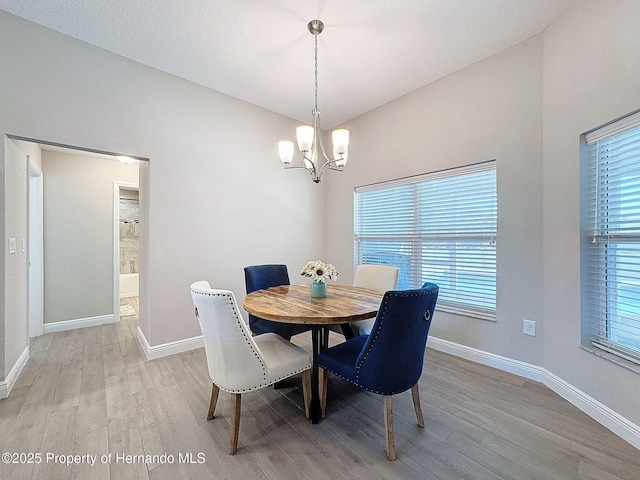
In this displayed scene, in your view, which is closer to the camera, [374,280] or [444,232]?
[374,280]

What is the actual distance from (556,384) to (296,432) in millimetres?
2046

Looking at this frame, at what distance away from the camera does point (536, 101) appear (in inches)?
90.0

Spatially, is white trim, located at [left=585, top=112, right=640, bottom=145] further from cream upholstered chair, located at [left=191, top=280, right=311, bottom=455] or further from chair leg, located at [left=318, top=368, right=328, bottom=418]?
cream upholstered chair, located at [left=191, top=280, right=311, bottom=455]

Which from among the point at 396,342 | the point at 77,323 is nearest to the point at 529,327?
the point at 396,342

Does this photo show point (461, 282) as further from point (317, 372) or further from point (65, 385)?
point (65, 385)

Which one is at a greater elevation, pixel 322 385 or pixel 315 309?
pixel 315 309

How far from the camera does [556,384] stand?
213cm

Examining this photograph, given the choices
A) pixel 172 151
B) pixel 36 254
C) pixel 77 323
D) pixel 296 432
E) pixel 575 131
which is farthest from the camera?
pixel 77 323

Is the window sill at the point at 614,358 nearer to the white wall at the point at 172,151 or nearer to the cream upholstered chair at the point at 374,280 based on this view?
the cream upholstered chair at the point at 374,280

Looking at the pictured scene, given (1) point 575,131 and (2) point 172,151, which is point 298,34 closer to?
(2) point 172,151

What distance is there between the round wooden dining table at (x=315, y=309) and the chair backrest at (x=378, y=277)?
1.16 ft

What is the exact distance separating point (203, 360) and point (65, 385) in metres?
1.04

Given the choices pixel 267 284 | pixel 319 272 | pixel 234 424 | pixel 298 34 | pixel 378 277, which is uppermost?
pixel 298 34

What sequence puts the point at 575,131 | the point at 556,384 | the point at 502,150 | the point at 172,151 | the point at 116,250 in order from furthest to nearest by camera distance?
the point at 116,250, the point at 172,151, the point at 502,150, the point at 556,384, the point at 575,131
